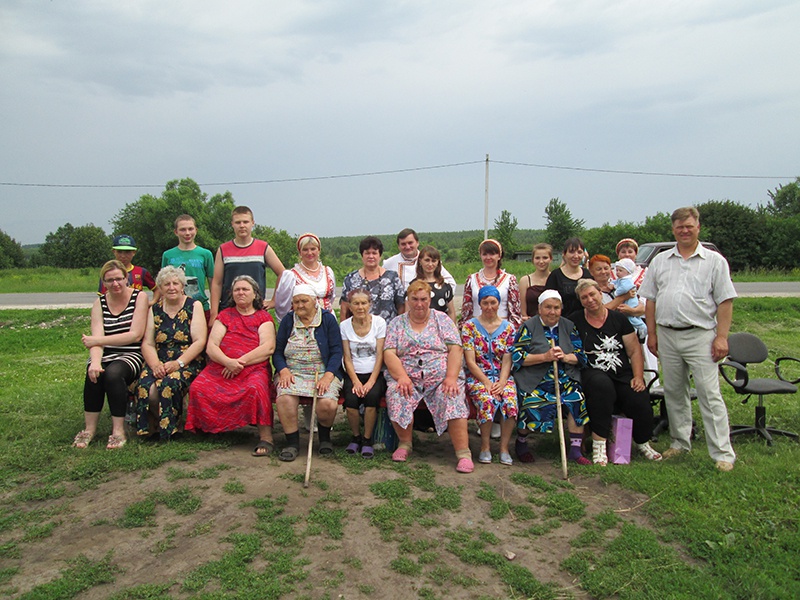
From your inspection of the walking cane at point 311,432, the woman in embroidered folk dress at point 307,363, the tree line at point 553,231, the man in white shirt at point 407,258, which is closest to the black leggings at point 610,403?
the man in white shirt at point 407,258

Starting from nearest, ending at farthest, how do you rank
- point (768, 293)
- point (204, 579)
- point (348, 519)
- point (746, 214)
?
point (204, 579), point (348, 519), point (768, 293), point (746, 214)

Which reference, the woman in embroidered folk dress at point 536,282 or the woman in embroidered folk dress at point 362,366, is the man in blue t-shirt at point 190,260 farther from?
the woman in embroidered folk dress at point 536,282

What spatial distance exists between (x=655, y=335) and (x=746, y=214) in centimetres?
2705

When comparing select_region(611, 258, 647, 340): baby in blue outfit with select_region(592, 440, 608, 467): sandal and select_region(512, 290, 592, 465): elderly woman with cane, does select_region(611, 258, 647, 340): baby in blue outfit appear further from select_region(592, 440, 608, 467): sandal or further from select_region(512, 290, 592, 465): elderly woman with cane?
select_region(592, 440, 608, 467): sandal

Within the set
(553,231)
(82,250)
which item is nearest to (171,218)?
(553,231)

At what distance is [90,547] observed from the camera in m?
3.80

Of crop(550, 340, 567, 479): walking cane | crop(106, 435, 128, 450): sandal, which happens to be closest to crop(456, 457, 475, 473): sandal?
crop(550, 340, 567, 479): walking cane

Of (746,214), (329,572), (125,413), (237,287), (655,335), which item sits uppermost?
(746,214)

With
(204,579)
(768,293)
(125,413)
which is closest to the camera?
(204,579)

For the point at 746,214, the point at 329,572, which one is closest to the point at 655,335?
the point at 329,572

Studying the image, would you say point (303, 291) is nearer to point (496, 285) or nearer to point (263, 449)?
point (263, 449)

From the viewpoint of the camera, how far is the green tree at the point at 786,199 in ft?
161

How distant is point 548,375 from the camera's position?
546 centimetres

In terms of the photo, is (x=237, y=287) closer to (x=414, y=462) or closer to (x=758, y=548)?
(x=414, y=462)
